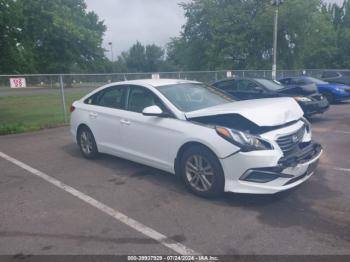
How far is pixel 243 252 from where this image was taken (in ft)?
11.1

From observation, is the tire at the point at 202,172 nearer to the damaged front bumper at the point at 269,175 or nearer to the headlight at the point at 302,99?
the damaged front bumper at the point at 269,175

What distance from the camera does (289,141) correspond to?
Result: 4.57m

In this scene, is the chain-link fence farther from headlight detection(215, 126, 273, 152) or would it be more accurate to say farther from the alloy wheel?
headlight detection(215, 126, 273, 152)

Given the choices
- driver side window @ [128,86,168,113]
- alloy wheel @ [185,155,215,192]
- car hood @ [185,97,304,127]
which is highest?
driver side window @ [128,86,168,113]

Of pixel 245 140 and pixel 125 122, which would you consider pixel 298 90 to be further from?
pixel 245 140

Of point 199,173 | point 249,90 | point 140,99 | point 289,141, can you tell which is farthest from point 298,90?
point 199,173

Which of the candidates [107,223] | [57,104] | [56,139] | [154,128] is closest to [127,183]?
[154,128]

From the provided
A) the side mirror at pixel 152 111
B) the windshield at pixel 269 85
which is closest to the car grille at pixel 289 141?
the side mirror at pixel 152 111

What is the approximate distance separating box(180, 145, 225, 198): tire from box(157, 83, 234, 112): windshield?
2.59 ft

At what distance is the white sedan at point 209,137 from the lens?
4289 mm

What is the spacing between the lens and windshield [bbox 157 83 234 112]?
17.7ft

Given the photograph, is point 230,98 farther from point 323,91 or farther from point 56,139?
point 323,91

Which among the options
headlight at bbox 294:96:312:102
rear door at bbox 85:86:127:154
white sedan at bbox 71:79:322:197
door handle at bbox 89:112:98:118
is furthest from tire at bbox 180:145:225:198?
headlight at bbox 294:96:312:102

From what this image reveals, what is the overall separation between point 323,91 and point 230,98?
10839 millimetres
